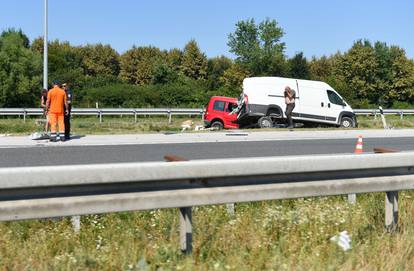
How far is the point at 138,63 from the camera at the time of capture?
87562 millimetres

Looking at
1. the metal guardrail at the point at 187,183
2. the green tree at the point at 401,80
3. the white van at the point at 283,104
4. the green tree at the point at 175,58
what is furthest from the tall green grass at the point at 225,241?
the green tree at the point at 175,58

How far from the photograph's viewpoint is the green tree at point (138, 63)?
85.1 metres

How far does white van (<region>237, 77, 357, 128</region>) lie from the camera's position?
74.8 ft

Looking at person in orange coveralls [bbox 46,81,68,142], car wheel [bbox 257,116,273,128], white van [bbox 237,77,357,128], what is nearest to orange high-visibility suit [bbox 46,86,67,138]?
person in orange coveralls [bbox 46,81,68,142]

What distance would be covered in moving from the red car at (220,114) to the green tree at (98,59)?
65.2 metres

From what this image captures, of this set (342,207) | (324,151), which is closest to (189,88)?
(324,151)

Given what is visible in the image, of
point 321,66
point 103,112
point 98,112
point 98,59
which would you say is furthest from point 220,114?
point 98,59

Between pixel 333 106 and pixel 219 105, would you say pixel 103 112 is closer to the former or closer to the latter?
pixel 219 105

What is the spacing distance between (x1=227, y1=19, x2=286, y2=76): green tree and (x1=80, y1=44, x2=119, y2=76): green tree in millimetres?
28927

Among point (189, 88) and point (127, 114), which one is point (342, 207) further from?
point (189, 88)

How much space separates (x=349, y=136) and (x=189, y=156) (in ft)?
27.6

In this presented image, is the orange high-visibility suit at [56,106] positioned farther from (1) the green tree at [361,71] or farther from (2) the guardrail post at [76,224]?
(1) the green tree at [361,71]

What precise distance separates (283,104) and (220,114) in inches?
114

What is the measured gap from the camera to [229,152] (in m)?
13.3
